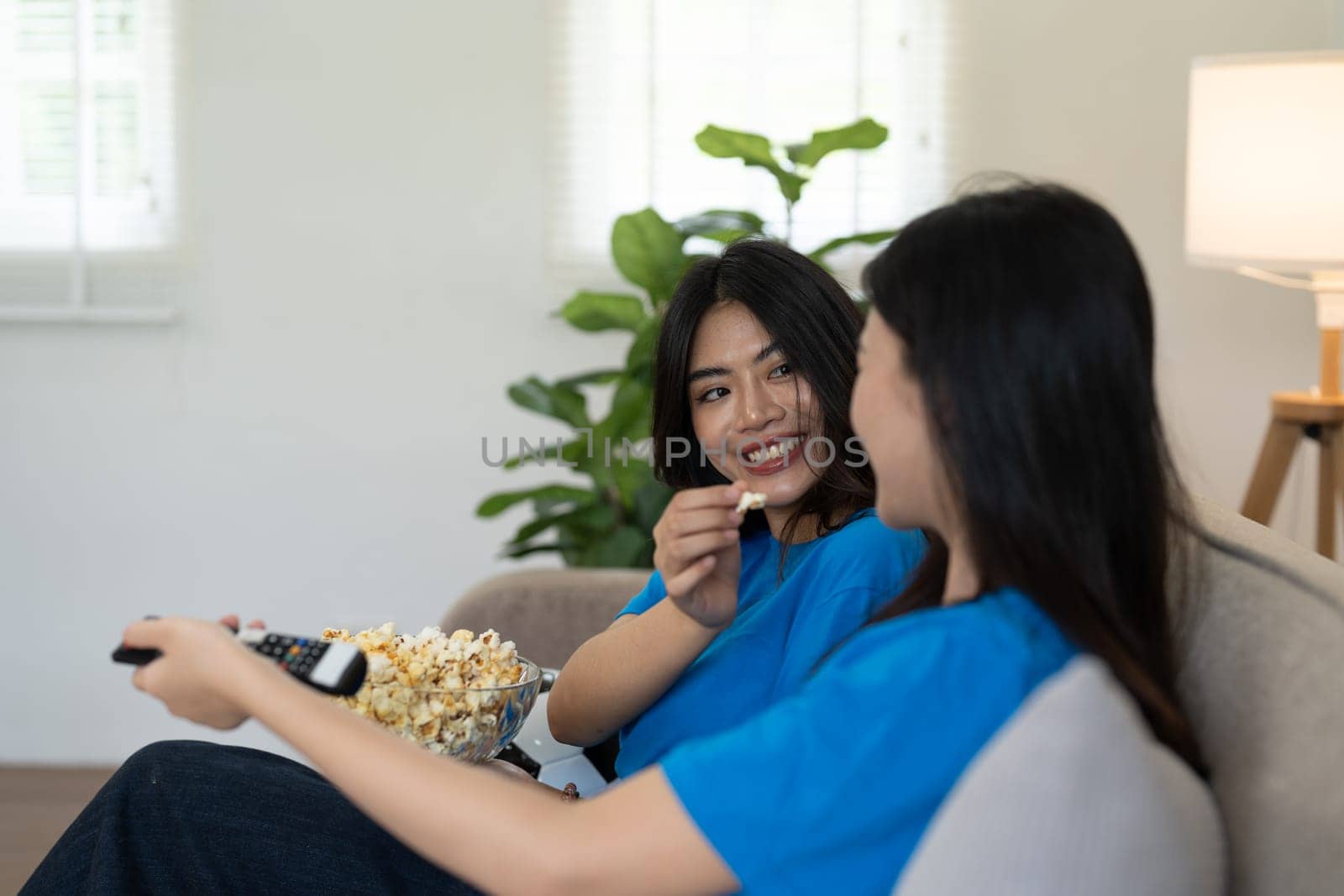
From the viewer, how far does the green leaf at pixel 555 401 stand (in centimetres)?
269

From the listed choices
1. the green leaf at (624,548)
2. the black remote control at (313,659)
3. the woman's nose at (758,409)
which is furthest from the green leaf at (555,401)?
the black remote control at (313,659)

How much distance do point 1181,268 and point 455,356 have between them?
5.60 feet

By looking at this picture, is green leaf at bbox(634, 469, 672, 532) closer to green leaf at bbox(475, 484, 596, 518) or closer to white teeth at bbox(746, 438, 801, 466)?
green leaf at bbox(475, 484, 596, 518)

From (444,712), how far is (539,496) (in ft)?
5.04

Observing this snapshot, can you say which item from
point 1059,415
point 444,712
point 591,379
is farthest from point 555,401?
point 1059,415

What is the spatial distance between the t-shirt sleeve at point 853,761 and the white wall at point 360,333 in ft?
7.79

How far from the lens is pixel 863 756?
80cm

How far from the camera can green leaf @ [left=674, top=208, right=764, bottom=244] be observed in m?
2.57

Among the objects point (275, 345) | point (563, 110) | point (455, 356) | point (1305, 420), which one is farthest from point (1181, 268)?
point (275, 345)

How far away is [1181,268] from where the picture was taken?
9.92 ft

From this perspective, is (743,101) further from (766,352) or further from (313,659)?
(313,659)

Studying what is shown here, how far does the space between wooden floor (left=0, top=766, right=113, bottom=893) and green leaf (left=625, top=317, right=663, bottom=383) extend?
149 centimetres

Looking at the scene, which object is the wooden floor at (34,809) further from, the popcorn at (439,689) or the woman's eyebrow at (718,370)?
the woman's eyebrow at (718,370)

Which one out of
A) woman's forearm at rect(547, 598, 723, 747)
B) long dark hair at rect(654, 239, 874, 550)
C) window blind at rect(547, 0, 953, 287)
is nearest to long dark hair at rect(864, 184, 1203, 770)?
woman's forearm at rect(547, 598, 723, 747)
